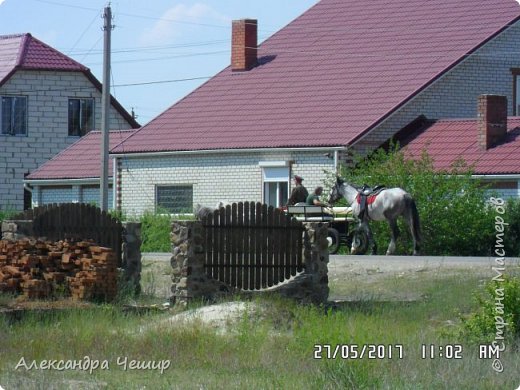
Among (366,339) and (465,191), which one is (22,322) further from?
(465,191)

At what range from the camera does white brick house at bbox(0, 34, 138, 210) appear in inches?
2256

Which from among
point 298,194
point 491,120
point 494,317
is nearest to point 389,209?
point 298,194

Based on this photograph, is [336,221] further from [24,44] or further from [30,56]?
[24,44]

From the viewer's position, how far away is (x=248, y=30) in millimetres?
48594

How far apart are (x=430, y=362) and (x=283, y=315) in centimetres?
473

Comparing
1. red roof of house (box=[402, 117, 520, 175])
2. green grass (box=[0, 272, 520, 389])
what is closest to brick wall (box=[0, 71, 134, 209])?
red roof of house (box=[402, 117, 520, 175])

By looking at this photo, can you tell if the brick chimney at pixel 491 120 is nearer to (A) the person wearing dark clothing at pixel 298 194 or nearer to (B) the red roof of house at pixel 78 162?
(A) the person wearing dark clothing at pixel 298 194

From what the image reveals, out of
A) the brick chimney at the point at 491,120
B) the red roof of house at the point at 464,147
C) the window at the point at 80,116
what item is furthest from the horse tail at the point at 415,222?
the window at the point at 80,116

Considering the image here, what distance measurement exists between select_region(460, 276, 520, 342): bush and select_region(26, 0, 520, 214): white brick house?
21192 millimetres

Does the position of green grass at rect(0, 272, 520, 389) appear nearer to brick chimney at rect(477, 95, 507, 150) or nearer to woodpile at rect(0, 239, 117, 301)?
woodpile at rect(0, 239, 117, 301)

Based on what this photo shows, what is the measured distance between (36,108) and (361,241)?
2710cm

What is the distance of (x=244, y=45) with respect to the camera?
48344mm

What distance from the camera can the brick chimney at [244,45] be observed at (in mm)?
48438

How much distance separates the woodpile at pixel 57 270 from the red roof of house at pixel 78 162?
27119 mm
